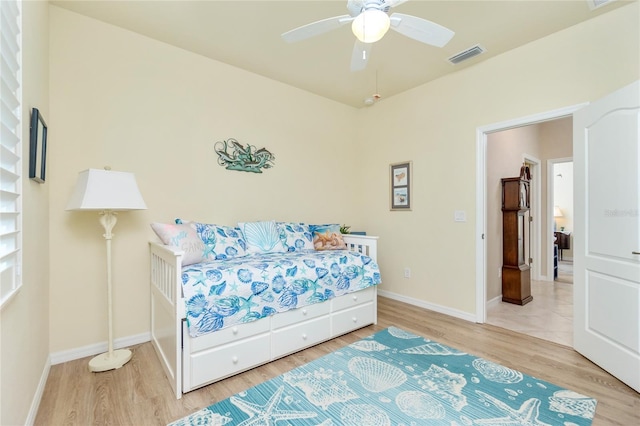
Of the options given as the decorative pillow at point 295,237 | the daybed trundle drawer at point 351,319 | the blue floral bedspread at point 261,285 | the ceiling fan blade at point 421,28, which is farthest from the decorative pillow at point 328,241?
the ceiling fan blade at point 421,28

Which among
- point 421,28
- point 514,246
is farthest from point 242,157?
point 514,246

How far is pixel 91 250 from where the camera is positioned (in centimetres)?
235

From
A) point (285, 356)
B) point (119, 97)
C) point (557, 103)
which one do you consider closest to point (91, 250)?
point (119, 97)

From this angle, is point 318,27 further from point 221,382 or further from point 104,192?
point 221,382

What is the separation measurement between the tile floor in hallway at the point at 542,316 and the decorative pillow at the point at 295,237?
6.84 feet

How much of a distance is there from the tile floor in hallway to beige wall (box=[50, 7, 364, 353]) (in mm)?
2693

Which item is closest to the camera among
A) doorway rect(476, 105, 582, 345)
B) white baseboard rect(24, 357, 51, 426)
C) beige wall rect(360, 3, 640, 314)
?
white baseboard rect(24, 357, 51, 426)

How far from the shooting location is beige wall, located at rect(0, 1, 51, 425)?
1226mm

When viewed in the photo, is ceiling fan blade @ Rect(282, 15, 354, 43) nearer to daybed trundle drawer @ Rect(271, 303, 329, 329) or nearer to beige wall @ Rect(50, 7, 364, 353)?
beige wall @ Rect(50, 7, 364, 353)

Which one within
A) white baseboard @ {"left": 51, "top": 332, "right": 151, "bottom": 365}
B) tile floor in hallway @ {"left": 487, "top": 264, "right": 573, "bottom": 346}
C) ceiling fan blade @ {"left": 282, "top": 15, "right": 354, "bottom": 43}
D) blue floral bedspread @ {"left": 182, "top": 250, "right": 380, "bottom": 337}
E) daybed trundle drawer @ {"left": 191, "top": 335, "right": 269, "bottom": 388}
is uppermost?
ceiling fan blade @ {"left": 282, "top": 15, "right": 354, "bottom": 43}

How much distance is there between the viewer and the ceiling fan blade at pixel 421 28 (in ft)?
5.40

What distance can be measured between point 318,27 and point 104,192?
175 cm

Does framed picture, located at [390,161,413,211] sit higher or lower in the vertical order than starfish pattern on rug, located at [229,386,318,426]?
higher

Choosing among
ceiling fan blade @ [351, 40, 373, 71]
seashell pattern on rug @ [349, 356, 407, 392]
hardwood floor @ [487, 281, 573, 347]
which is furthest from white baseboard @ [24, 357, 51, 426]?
hardwood floor @ [487, 281, 573, 347]
